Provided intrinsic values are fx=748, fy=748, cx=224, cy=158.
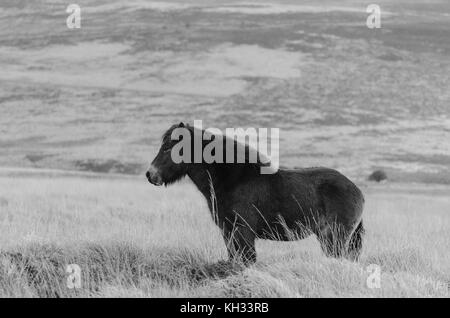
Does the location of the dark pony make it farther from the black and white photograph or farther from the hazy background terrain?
the hazy background terrain

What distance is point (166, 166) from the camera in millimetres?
9828

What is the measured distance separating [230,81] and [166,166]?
10618 centimetres

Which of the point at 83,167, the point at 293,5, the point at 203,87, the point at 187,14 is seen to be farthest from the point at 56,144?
the point at 293,5

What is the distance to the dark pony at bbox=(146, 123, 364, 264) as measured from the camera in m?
9.54

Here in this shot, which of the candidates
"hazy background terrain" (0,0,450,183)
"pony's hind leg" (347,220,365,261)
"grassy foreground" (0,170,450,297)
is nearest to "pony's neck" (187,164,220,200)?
"grassy foreground" (0,170,450,297)

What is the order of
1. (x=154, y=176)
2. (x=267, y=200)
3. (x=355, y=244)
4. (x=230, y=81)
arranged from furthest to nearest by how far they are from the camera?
(x=230, y=81) → (x=355, y=244) → (x=154, y=176) → (x=267, y=200)

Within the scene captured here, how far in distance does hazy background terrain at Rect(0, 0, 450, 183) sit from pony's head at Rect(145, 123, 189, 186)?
175ft

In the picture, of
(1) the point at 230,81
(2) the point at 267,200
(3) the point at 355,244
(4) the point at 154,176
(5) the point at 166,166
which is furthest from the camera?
(1) the point at 230,81

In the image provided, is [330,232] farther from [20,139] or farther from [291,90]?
[291,90]

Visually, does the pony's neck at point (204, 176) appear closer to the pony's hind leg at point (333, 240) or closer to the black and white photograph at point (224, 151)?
the black and white photograph at point (224, 151)

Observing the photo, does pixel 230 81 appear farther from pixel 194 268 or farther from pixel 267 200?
pixel 267 200

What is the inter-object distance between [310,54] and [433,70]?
2115cm

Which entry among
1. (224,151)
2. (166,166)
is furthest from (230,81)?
(166,166)

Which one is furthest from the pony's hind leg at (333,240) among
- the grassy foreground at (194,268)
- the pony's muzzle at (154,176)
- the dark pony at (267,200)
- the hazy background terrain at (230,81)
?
the hazy background terrain at (230,81)
